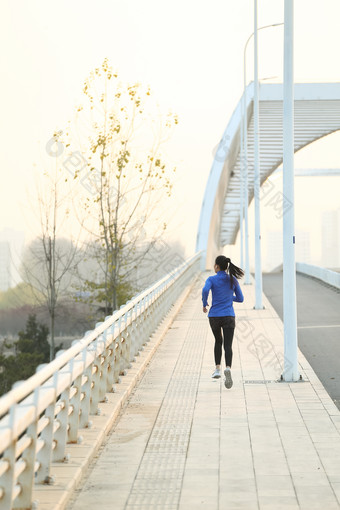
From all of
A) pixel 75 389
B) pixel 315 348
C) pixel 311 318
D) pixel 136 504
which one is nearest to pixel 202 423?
pixel 75 389

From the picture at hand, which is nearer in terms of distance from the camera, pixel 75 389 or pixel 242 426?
pixel 75 389

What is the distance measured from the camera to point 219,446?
863cm

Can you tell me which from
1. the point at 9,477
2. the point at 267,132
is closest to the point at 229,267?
the point at 9,477

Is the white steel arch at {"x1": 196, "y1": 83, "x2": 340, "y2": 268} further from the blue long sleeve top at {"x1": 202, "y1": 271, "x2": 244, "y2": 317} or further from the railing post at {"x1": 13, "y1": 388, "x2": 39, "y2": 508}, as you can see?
the railing post at {"x1": 13, "y1": 388, "x2": 39, "y2": 508}

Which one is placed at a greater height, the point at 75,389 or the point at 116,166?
the point at 116,166

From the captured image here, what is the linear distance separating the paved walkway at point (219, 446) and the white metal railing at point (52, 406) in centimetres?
38

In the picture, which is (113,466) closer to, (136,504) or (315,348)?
(136,504)

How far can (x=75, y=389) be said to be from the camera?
8.42 metres

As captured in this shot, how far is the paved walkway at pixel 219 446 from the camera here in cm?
691

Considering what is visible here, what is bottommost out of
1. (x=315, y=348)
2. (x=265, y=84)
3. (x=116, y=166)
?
(x=315, y=348)

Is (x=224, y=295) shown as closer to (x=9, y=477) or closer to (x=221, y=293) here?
(x=221, y=293)

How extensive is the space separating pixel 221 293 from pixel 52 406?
5643mm

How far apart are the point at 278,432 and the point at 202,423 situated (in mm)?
894

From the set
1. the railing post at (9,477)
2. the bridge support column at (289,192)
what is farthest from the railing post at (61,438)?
the bridge support column at (289,192)
